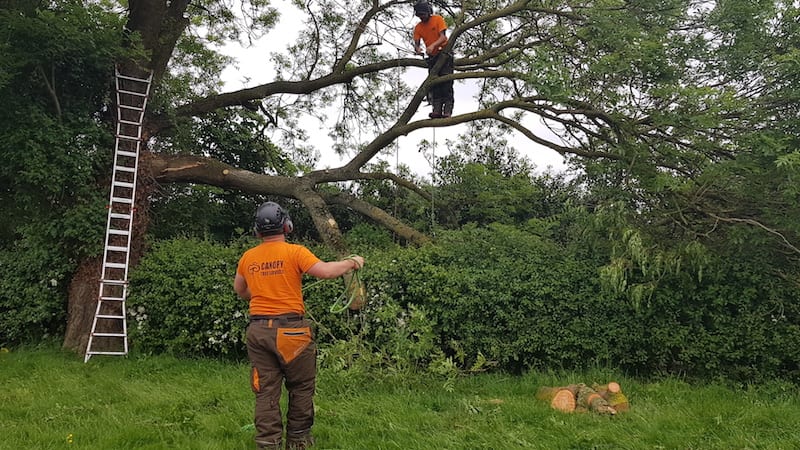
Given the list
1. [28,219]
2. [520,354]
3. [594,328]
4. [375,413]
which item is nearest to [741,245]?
[594,328]

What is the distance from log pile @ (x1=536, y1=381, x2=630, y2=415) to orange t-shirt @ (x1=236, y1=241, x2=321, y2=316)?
268 centimetres

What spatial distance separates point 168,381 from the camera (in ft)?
20.8

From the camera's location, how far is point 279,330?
3877 mm

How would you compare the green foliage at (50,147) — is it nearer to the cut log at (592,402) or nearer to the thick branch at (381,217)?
the thick branch at (381,217)

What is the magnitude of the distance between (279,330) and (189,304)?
3907mm

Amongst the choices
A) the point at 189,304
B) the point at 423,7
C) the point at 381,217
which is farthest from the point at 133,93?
the point at 423,7

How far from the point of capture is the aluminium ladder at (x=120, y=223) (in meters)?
7.73

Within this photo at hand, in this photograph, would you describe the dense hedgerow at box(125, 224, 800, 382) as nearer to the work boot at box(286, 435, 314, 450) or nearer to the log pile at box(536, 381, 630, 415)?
the log pile at box(536, 381, 630, 415)

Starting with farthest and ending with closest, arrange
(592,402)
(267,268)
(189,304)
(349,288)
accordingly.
→ (189,304) → (349,288) → (592,402) → (267,268)

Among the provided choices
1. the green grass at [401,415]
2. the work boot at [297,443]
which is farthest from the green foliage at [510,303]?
the work boot at [297,443]

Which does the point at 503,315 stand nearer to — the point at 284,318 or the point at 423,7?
the point at 284,318

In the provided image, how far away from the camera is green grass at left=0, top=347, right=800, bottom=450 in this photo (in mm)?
4262

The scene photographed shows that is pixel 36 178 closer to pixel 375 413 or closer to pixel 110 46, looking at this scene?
pixel 110 46

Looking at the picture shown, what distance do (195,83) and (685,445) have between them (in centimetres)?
1078
